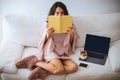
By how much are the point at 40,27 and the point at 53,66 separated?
48cm

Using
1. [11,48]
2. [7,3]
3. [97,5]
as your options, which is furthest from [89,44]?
[7,3]

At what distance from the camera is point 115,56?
1.85 m

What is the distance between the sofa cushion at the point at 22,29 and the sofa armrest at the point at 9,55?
0.24ft

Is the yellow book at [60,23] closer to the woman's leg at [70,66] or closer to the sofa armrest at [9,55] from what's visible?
the woman's leg at [70,66]

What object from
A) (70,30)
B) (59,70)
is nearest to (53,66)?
(59,70)

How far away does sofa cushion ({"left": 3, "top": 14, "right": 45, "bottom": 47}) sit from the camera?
2.01 metres

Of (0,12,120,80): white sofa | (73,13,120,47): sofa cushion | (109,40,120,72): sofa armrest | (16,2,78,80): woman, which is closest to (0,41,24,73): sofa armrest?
(0,12,120,80): white sofa

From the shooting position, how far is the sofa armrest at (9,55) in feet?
5.60

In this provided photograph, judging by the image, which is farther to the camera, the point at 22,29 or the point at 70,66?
the point at 22,29

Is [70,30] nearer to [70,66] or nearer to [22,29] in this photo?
[70,66]

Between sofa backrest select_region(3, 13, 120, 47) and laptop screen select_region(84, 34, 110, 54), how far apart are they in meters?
0.08

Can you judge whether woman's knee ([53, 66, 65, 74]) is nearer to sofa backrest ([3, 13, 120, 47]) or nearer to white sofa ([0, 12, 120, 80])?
white sofa ([0, 12, 120, 80])

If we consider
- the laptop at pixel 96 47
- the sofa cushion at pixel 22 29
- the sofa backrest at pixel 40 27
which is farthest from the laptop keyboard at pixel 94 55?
the sofa cushion at pixel 22 29

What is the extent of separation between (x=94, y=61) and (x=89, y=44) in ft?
0.66
